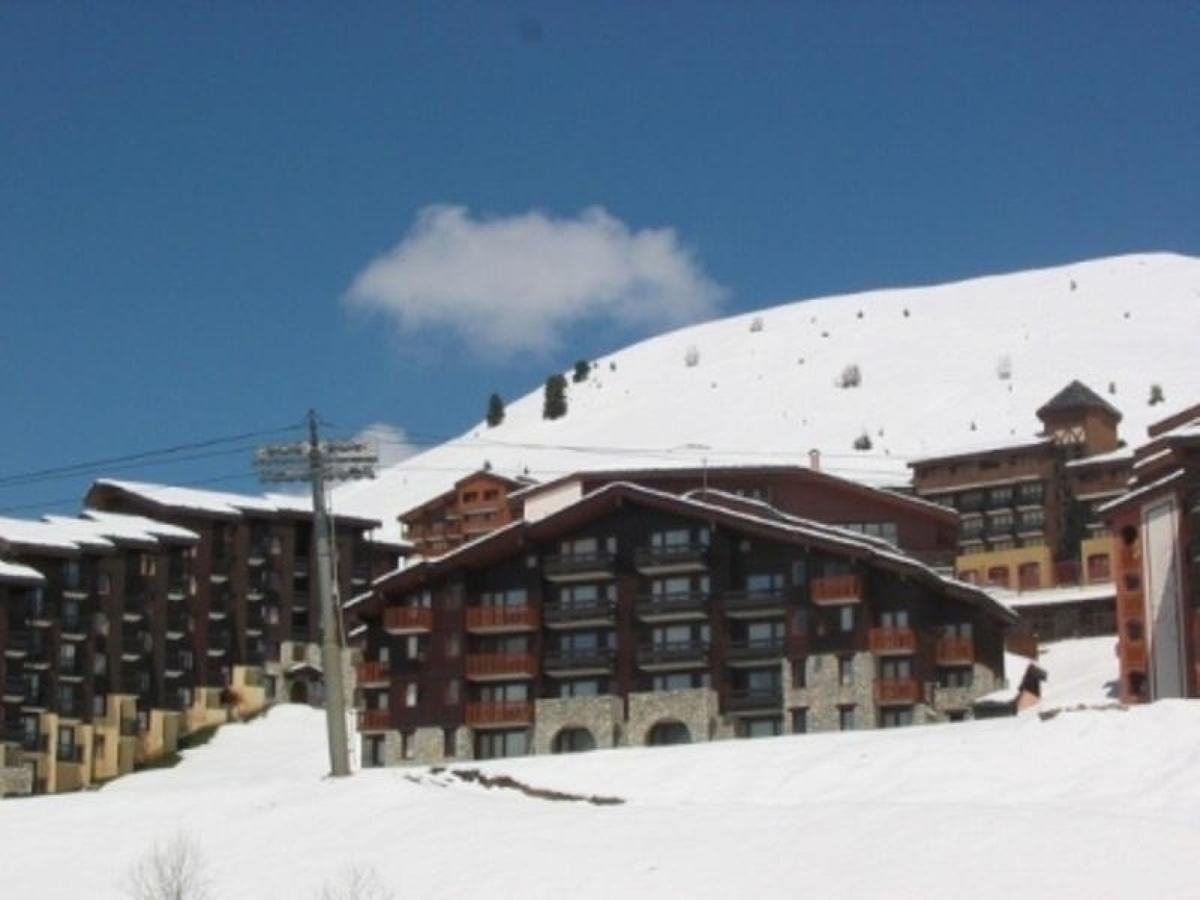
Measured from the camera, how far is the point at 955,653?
268ft

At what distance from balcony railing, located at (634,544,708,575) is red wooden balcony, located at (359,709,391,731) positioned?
11.8 metres

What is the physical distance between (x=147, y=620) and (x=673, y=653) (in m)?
33.5

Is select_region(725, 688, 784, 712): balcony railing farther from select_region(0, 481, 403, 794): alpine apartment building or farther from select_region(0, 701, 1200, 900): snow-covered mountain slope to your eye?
select_region(0, 481, 403, 794): alpine apartment building

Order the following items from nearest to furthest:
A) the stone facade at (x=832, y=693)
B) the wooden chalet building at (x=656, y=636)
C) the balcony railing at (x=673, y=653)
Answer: the stone facade at (x=832, y=693)
the wooden chalet building at (x=656, y=636)
the balcony railing at (x=673, y=653)

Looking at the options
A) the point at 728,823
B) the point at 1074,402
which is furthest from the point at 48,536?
the point at 1074,402

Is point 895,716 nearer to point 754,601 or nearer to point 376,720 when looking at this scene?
point 754,601

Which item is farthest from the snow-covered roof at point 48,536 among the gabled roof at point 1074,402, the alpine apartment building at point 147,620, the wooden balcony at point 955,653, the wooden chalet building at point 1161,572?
the gabled roof at point 1074,402

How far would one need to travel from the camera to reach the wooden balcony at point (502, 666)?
85688 mm

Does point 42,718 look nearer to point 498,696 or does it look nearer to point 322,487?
point 498,696

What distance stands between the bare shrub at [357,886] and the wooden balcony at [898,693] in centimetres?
3524

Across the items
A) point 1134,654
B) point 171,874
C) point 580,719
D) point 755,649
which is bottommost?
point 171,874

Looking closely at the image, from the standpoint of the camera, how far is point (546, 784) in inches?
2331

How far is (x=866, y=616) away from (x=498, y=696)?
14.9m

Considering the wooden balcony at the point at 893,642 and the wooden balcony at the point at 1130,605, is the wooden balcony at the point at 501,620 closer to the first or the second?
the wooden balcony at the point at 893,642
